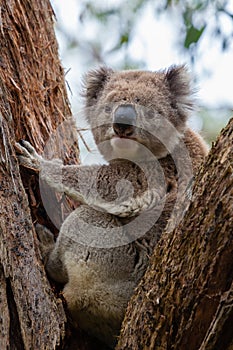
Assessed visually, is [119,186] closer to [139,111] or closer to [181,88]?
[139,111]

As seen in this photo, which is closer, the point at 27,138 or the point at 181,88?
the point at 27,138

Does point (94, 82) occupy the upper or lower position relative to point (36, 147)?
upper

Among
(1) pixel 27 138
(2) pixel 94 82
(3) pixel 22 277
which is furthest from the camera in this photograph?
(2) pixel 94 82

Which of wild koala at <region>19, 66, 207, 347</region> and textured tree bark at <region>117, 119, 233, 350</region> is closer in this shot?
textured tree bark at <region>117, 119, 233, 350</region>

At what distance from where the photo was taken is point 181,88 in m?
3.87

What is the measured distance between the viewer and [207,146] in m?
3.89

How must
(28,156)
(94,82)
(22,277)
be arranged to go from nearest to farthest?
(22,277), (28,156), (94,82)

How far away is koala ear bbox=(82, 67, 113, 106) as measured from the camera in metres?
4.09

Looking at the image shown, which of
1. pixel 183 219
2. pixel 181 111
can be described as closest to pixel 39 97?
pixel 181 111

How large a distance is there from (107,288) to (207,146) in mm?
1323

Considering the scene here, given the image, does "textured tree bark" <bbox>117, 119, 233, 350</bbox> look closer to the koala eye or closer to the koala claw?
the koala claw

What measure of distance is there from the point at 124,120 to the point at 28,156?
657mm

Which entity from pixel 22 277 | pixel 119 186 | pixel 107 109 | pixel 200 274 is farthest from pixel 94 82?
pixel 200 274

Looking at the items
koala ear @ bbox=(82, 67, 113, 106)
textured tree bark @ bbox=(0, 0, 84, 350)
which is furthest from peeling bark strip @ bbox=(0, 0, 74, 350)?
koala ear @ bbox=(82, 67, 113, 106)
